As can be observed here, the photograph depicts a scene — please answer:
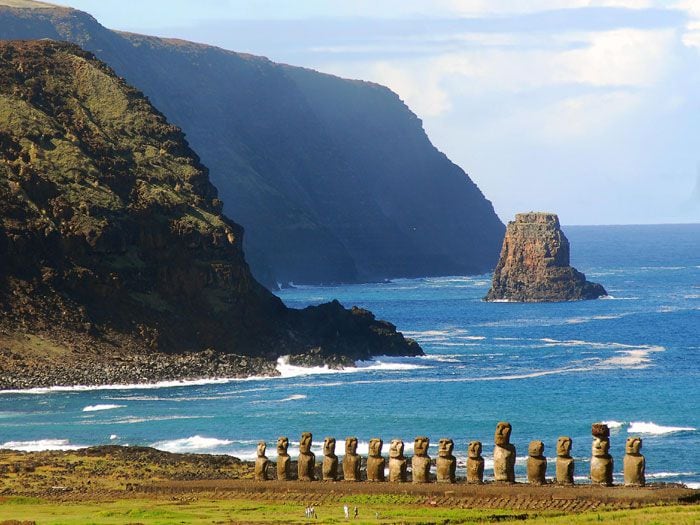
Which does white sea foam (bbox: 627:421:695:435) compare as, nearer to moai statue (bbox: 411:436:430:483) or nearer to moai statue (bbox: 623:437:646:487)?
moai statue (bbox: 411:436:430:483)

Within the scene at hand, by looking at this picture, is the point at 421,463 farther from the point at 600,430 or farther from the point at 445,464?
the point at 600,430

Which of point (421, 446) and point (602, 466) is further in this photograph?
point (421, 446)

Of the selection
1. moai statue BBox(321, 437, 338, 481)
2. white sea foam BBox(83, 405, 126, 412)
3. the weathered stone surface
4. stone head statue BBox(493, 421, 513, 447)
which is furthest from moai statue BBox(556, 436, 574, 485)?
white sea foam BBox(83, 405, 126, 412)

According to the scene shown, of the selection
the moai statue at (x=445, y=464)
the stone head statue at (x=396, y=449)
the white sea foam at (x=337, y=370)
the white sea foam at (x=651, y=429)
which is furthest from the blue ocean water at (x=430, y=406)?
the moai statue at (x=445, y=464)

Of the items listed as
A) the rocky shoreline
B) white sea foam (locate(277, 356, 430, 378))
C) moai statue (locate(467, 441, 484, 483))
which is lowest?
white sea foam (locate(277, 356, 430, 378))

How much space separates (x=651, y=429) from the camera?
98.1 meters

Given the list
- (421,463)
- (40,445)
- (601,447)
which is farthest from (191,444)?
(601,447)

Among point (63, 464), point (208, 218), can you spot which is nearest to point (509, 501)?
point (63, 464)

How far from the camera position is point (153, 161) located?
157 m

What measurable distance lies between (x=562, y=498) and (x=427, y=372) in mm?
83796

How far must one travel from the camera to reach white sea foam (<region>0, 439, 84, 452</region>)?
300 feet

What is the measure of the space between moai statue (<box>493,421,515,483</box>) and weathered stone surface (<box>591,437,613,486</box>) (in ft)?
9.77

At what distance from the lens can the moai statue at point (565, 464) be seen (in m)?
54.7

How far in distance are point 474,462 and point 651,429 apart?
142 ft
